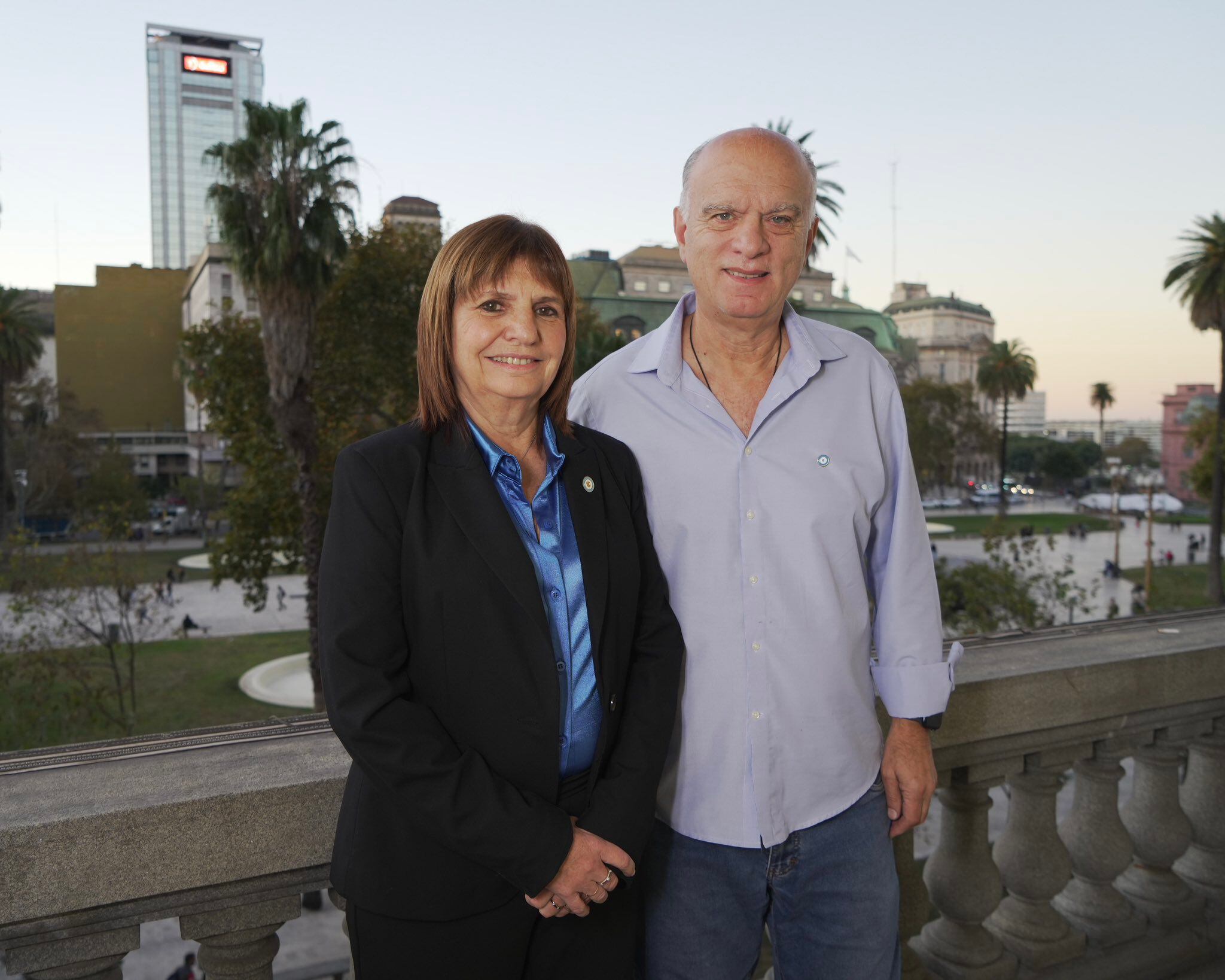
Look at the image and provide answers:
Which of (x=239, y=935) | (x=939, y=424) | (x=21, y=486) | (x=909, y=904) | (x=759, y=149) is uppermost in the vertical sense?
(x=939, y=424)

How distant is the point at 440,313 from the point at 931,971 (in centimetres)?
231

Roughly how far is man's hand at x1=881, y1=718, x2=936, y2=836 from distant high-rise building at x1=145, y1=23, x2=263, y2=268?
465 ft

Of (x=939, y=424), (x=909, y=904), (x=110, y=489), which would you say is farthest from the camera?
(x=939, y=424)

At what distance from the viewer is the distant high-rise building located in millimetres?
128125

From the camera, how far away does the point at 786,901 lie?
2.09 metres

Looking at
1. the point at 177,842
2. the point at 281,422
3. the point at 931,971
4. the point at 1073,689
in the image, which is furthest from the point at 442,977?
the point at 281,422

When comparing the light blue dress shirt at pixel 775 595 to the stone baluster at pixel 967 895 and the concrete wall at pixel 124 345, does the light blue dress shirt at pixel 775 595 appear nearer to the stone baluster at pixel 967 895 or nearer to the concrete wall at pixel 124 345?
the stone baluster at pixel 967 895

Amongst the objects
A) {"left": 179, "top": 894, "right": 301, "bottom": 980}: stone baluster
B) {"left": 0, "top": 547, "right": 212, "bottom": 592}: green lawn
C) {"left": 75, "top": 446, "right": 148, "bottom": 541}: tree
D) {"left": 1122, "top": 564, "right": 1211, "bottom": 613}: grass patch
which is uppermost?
{"left": 179, "top": 894, "right": 301, "bottom": 980}: stone baluster

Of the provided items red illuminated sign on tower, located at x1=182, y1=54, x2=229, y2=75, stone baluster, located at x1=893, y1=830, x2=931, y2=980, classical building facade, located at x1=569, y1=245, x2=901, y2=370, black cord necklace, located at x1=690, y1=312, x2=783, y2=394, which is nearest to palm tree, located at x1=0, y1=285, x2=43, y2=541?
classical building facade, located at x1=569, y1=245, x2=901, y2=370

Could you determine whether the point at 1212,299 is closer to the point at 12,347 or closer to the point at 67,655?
the point at 67,655

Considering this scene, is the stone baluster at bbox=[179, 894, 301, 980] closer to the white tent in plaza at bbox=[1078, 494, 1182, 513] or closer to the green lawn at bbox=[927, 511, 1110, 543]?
the green lawn at bbox=[927, 511, 1110, 543]

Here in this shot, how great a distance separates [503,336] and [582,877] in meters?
0.96

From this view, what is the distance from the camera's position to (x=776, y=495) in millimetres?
2055

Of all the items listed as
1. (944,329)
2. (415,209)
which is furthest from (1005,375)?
(944,329)
